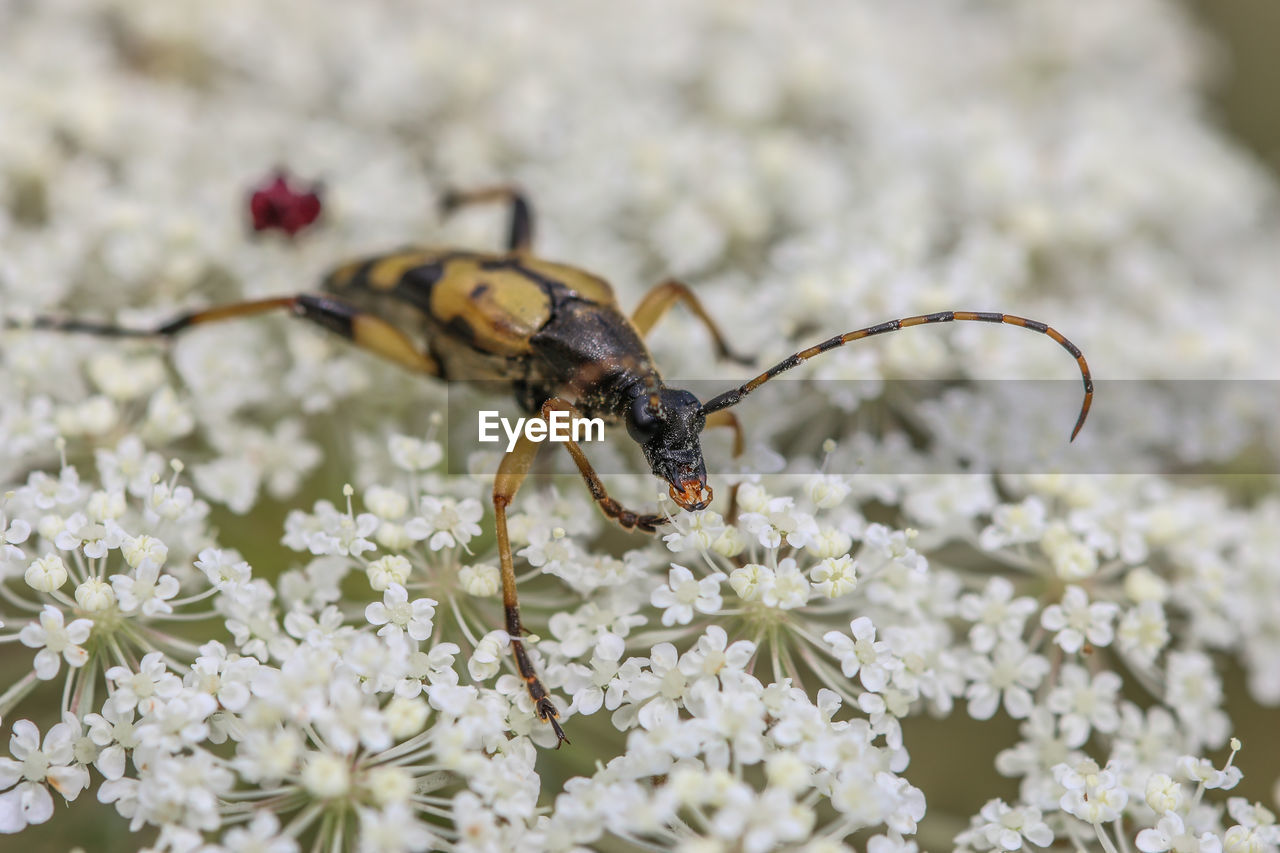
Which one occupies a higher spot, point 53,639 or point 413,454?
point 413,454

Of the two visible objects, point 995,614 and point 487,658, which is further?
point 995,614

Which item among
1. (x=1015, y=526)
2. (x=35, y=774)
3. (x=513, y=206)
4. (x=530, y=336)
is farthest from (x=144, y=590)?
(x=1015, y=526)

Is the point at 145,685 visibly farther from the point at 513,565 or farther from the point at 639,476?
the point at 639,476

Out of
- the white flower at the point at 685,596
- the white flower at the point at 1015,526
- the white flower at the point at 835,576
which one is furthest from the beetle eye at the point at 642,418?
the white flower at the point at 1015,526

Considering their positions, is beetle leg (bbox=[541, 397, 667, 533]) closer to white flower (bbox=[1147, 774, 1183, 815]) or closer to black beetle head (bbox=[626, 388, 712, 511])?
black beetle head (bbox=[626, 388, 712, 511])

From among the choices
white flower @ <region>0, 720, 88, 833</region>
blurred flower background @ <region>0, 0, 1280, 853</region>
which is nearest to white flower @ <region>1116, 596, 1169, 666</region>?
blurred flower background @ <region>0, 0, 1280, 853</region>

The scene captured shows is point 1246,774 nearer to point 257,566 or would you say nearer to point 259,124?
point 257,566
